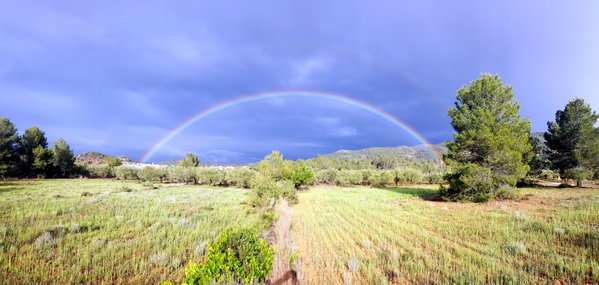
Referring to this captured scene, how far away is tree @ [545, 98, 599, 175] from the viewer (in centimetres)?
3136

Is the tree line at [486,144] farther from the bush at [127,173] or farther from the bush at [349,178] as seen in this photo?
the bush at [127,173]

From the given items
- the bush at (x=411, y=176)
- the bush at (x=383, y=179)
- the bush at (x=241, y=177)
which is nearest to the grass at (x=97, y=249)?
the bush at (x=241, y=177)

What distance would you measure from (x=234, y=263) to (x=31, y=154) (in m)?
86.5

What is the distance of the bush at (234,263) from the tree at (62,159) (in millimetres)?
87508

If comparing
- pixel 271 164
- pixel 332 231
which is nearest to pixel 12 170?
pixel 271 164

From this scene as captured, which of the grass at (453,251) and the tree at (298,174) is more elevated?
the tree at (298,174)

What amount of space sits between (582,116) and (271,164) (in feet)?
142

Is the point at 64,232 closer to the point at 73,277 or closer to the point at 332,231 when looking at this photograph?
the point at 73,277

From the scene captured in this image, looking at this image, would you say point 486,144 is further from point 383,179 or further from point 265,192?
point 383,179

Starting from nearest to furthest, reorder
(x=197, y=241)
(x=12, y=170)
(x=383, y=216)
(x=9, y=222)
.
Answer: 1. (x=197, y=241)
2. (x=9, y=222)
3. (x=383, y=216)
4. (x=12, y=170)

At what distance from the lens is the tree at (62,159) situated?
6567 cm

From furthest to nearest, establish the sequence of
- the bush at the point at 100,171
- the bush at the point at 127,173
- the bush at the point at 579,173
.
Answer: the bush at the point at 100,171, the bush at the point at 127,173, the bush at the point at 579,173

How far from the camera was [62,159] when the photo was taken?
66.4m

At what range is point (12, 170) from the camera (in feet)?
178
